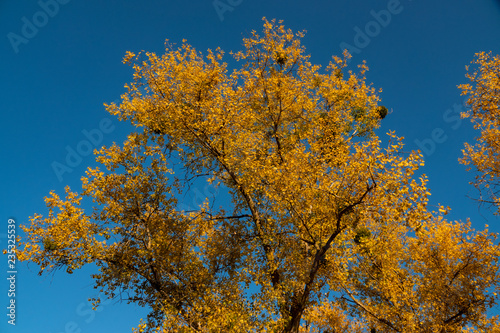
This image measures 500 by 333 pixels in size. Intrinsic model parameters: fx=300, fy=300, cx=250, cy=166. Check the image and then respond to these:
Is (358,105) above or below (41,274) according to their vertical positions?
above

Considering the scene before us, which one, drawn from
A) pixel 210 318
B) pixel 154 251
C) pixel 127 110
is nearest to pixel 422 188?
pixel 210 318

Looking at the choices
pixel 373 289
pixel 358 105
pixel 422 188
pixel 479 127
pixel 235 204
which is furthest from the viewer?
pixel 358 105

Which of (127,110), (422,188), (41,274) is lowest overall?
(41,274)

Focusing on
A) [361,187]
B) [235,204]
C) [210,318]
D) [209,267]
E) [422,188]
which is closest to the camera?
[422,188]

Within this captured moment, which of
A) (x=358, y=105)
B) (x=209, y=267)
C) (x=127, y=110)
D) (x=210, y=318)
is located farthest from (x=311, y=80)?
(x=210, y=318)

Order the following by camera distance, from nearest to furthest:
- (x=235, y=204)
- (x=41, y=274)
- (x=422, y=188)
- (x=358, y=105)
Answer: (x=422, y=188) < (x=41, y=274) < (x=235, y=204) < (x=358, y=105)

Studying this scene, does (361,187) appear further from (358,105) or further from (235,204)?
(358,105)

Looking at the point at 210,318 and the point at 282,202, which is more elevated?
the point at 282,202

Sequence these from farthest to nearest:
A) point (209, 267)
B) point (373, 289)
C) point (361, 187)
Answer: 1. point (373, 289)
2. point (209, 267)
3. point (361, 187)

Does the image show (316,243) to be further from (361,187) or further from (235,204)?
(235,204)

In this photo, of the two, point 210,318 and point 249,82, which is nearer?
point 210,318

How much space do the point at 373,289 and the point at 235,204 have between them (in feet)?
32.0

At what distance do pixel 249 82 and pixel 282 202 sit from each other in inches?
316

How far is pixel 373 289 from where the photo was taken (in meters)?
17.8
